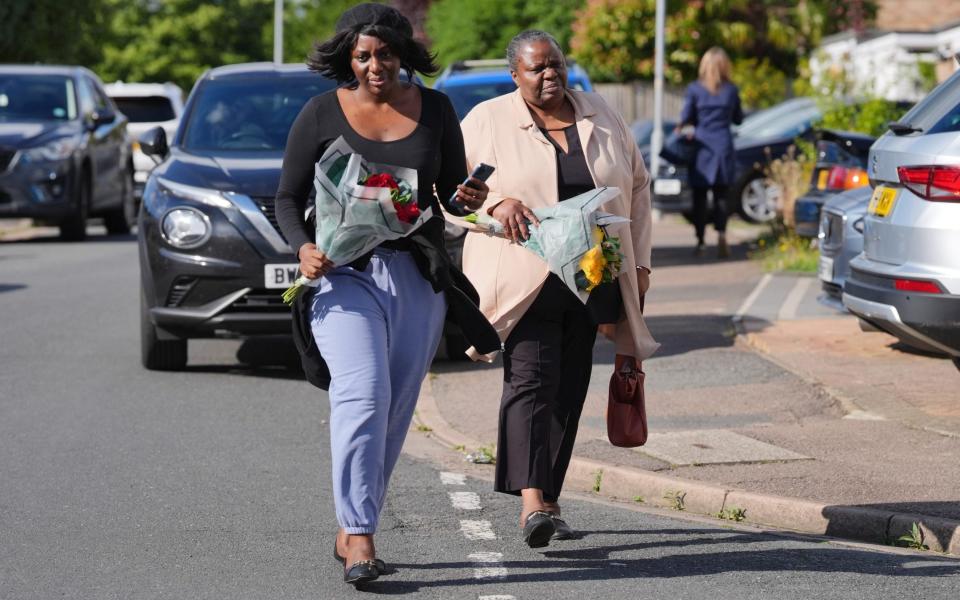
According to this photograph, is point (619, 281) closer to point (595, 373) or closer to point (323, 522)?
point (323, 522)

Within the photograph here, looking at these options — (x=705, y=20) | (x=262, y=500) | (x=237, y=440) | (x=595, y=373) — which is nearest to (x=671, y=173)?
(x=595, y=373)

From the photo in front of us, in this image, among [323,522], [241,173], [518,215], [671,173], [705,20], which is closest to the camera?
[518,215]

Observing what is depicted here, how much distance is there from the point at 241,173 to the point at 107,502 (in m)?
3.45

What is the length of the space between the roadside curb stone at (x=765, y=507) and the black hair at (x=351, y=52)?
2.17m

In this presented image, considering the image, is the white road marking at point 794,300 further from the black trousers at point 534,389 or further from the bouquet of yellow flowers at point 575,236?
the bouquet of yellow flowers at point 575,236

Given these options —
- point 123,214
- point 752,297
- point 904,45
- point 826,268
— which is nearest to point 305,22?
point 904,45

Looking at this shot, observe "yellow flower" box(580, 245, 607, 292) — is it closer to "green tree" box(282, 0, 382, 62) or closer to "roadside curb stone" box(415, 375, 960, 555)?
"roadside curb stone" box(415, 375, 960, 555)

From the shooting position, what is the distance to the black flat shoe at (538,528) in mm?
5773

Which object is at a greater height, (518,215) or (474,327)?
(518,215)

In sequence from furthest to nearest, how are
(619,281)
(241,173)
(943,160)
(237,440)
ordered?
(241,173) < (237,440) < (943,160) < (619,281)

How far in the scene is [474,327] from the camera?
565 cm

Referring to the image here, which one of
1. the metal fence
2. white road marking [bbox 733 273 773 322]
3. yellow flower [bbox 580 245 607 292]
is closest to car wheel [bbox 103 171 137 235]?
white road marking [bbox 733 273 773 322]

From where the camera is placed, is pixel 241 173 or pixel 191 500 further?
pixel 241 173

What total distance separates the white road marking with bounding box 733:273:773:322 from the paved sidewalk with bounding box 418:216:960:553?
0.04 meters
